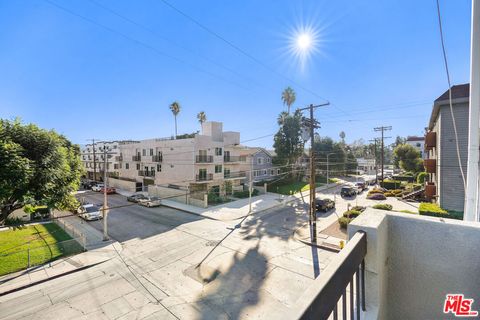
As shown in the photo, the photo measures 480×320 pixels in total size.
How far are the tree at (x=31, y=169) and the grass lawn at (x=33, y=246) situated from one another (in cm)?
196

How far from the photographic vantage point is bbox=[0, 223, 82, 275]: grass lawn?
1220 centimetres

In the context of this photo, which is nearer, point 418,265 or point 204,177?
point 418,265

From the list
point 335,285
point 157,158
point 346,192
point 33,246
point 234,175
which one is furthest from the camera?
point 234,175

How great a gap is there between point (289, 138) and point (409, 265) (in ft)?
119

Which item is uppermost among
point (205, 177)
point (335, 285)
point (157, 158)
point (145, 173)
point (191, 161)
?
point (157, 158)

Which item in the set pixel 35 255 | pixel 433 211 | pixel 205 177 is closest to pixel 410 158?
pixel 433 211

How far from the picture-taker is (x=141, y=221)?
20.1 meters

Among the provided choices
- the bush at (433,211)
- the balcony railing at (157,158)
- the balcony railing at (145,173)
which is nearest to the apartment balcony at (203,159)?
the balcony railing at (157,158)

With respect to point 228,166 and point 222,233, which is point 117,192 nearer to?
point 228,166

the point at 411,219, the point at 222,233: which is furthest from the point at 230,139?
the point at 411,219

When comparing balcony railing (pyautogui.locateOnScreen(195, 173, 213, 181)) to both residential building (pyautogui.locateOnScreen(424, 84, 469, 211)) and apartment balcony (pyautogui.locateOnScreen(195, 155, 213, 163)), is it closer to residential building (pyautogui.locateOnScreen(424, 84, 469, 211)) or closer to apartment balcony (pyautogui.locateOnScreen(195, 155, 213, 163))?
apartment balcony (pyautogui.locateOnScreen(195, 155, 213, 163))

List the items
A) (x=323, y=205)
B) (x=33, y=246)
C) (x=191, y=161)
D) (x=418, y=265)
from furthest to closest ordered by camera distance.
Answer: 1. (x=191, y=161)
2. (x=323, y=205)
3. (x=33, y=246)
4. (x=418, y=265)

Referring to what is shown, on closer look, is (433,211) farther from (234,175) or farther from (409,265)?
(234,175)

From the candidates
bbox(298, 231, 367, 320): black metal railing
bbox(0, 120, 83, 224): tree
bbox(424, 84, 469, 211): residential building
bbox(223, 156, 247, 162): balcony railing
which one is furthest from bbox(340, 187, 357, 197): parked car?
bbox(298, 231, 367, 320): black metal railing
